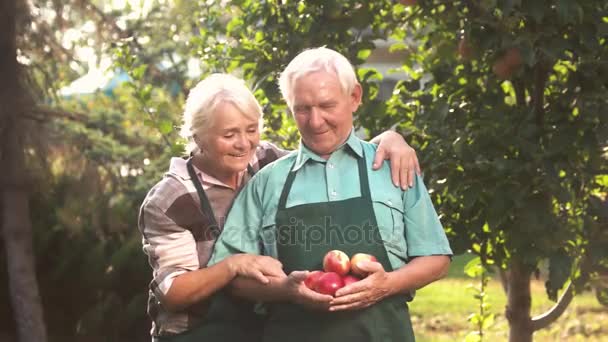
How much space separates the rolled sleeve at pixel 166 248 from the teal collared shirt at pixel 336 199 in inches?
2.8

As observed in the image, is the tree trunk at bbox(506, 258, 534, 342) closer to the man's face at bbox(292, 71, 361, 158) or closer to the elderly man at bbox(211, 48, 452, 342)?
the elderly man at bbox(211, 48, 452, 342)

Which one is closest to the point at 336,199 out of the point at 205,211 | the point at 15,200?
the point at 205,211

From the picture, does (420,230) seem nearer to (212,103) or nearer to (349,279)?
(349,279)

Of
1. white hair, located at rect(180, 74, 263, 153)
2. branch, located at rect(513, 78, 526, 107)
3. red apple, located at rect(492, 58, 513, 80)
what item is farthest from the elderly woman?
branch, located at rect(513, 78, 526, 107)

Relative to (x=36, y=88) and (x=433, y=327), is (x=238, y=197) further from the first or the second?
(x=433, y=327)

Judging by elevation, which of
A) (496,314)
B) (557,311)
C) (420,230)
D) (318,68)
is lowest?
(496,314)

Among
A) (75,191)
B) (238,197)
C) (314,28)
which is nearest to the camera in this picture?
(238,197)

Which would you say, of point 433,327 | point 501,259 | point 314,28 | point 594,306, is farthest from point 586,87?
point 594,306

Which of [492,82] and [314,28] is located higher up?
[314,28]

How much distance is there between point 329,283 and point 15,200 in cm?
424

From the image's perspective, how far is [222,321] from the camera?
2.74m

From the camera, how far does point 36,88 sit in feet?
21.3

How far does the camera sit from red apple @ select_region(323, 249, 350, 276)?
8.02 feet

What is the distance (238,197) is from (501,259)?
6.71 feet
